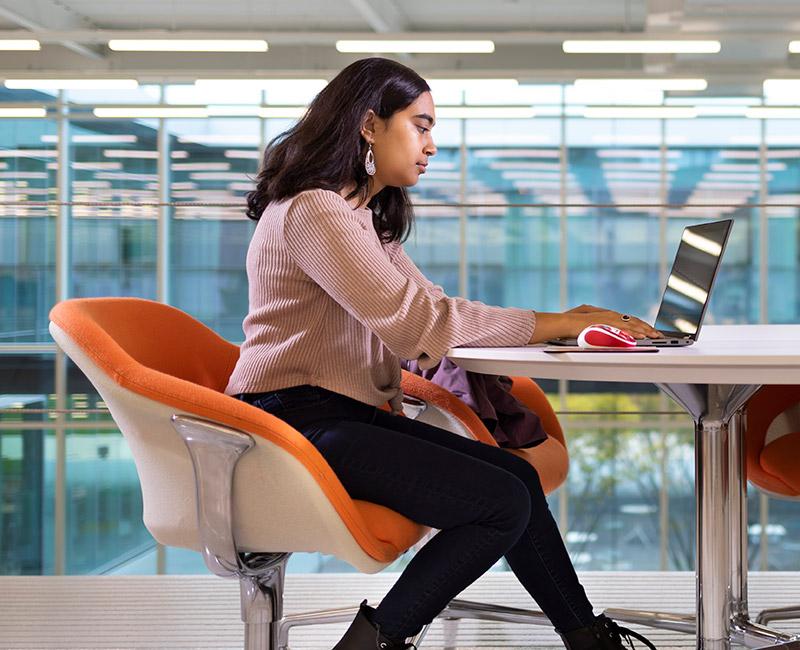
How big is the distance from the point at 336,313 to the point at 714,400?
25.8 inches

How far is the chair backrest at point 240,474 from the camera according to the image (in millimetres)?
1381

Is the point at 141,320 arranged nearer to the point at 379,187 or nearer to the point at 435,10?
the point at 379,187

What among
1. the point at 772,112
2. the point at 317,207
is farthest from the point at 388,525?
the point at 772,112

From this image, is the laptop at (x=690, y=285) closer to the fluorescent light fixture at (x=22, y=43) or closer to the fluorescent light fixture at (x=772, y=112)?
the fluorescent light fixture at (x=22, y=43)

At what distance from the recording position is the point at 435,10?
12102 millimetres

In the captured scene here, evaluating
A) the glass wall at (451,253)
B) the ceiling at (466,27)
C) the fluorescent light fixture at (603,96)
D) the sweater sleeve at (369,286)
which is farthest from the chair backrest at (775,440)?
the ceiling at (466,27)

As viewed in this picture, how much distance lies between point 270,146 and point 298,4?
10.4 m

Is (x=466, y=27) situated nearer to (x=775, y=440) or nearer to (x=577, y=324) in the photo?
(x=775, y=440)

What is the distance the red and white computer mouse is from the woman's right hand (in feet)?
0.27

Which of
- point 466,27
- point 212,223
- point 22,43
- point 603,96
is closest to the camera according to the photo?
point 22,43

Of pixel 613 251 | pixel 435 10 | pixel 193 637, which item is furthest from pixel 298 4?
pixel 193 637

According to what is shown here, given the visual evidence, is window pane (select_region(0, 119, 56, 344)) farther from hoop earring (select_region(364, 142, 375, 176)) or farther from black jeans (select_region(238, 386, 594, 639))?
black jeans (select_region(238, 386, 594, 639))

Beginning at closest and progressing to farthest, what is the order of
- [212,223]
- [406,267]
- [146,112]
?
[406,267] → [146,112] → [212,223]

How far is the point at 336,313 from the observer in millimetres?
1617
